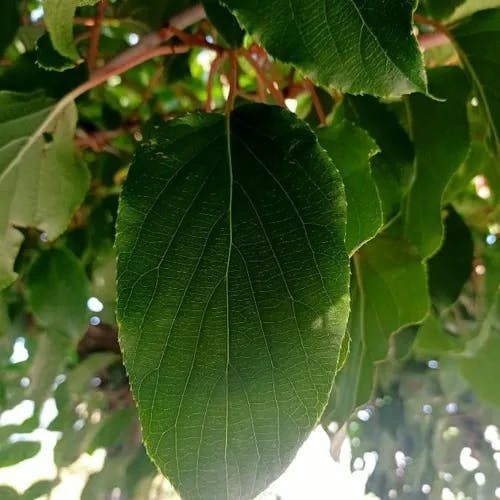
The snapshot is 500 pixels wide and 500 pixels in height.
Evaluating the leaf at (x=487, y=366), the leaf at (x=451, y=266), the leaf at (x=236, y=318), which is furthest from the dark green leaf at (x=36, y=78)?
the leaf at (x=487, y=366)

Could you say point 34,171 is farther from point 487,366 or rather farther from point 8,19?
point 487,366

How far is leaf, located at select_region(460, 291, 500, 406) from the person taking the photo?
0.62m

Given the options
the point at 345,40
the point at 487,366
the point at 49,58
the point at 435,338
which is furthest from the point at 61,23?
the point at 487,366

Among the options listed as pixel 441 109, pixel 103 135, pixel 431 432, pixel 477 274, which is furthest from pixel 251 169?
pixel 431 432

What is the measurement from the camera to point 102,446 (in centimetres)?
78

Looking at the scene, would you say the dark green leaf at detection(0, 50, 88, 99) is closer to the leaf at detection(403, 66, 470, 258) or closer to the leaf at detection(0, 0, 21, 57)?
the leaf at detection(0, 0, 21, 57)

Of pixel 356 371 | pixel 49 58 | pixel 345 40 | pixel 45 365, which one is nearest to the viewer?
pixel 345 40

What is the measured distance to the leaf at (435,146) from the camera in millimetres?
393

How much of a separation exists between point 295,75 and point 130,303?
0.29 meters

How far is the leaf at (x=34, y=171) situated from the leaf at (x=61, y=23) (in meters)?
0.06

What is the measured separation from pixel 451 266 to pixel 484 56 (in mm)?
163

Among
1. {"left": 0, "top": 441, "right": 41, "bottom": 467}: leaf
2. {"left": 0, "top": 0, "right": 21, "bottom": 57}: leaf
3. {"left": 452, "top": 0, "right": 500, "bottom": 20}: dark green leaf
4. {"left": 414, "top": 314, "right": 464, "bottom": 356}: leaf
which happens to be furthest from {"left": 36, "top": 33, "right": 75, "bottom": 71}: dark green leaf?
{"left": 0, "top": 441, "right": 41, "bottom": 467}: leaf

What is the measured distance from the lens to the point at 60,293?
51 centimetres

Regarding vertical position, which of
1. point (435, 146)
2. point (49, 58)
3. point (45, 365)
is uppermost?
point (49, 58)
